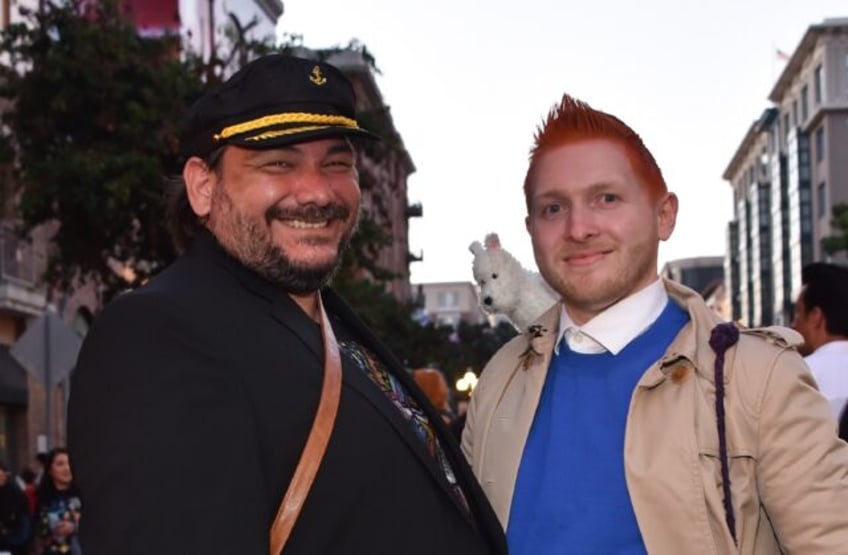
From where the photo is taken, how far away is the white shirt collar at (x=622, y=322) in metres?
3.23

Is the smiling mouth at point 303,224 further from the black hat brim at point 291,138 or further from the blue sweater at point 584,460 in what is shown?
the blue sweater at point 584,460

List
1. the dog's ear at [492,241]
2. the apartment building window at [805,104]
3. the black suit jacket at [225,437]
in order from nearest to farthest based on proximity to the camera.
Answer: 1. the black suit jacket at [225,437]
2. the dog's ear at [492,241]
3. the apartment building window at [805,104]

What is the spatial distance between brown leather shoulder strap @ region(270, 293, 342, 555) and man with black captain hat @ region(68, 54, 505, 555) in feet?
0.05

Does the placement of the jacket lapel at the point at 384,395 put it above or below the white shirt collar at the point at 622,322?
below

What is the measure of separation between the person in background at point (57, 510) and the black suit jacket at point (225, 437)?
765 centimetres

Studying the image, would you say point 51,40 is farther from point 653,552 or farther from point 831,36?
point 831,36

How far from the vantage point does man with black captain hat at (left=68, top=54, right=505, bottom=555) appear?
93.4 inches

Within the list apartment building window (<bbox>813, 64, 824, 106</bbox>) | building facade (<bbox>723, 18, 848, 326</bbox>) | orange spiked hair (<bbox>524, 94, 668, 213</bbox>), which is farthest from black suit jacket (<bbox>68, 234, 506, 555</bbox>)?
apartment building window (<bbox>813, 64, 824, 106</bbox>)

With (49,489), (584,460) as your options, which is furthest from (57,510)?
(584,460)

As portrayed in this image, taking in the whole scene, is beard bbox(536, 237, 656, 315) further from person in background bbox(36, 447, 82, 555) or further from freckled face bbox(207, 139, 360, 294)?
person in background bbox(36, 447, 82, 555)

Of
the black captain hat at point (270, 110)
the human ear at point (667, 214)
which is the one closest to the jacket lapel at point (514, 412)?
the human ear at point (667, 214)

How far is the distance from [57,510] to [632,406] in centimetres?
823

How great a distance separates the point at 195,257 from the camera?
294 centimetres

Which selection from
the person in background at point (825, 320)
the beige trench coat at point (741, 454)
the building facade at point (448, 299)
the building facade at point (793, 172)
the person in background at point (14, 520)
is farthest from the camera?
the building facade at point (448, 299)
